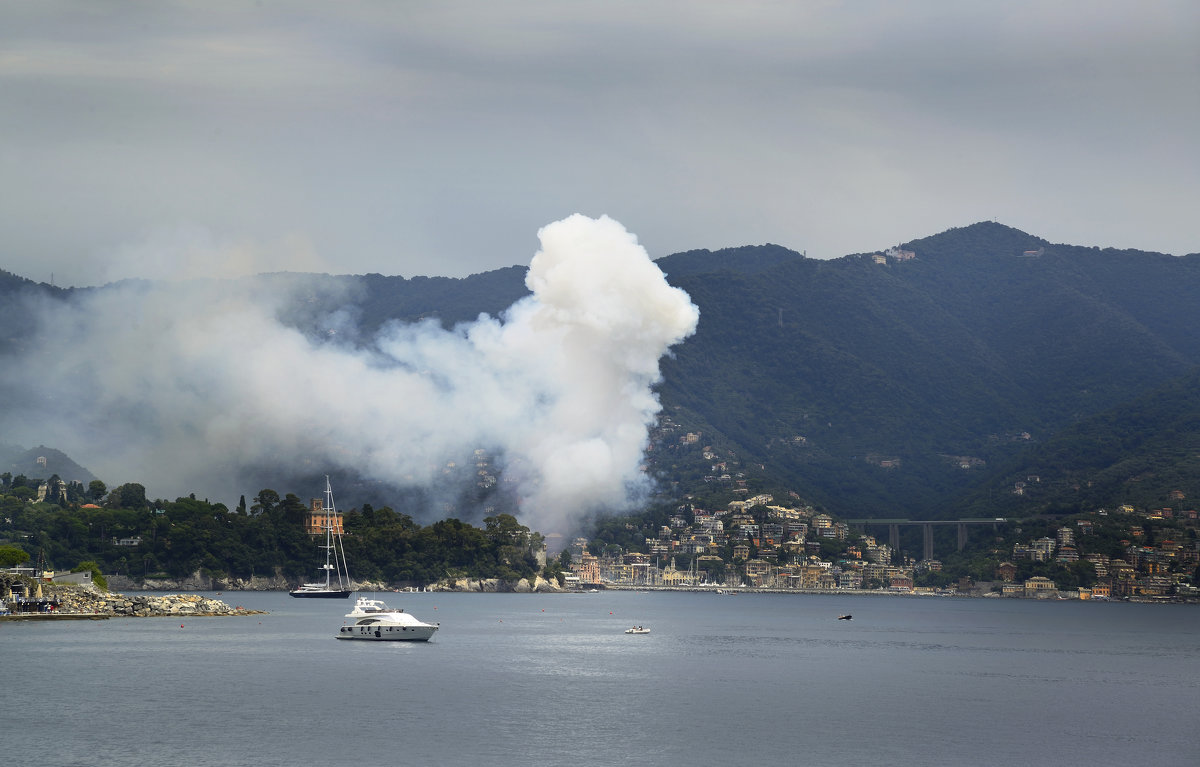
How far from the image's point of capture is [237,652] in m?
105

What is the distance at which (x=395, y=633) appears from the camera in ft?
399

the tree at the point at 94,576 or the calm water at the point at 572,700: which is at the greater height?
the tree at the point at 94,576

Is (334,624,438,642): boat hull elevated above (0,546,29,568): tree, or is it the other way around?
(0,546,29,568): tree

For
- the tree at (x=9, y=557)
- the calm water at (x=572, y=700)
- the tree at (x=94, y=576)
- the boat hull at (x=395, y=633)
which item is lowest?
the calm water at (x=572, y=700)

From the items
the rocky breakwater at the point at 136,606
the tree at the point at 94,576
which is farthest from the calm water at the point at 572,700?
the tree at the point at 94,576

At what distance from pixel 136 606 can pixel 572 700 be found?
299ft

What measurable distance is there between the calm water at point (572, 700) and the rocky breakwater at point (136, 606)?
9.86m

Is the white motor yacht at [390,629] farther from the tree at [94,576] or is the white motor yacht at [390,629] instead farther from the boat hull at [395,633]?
the tree at [94,576]

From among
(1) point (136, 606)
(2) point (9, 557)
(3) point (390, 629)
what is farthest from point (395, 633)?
(2) point (9, 557)

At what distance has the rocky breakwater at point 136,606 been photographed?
145625 mm

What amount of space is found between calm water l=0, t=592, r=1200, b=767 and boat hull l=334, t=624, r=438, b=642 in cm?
239

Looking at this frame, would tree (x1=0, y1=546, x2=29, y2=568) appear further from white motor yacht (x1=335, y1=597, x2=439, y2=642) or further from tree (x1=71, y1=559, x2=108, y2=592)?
white motor yacht (x1=335, y1=597, x2=439, y2=642)

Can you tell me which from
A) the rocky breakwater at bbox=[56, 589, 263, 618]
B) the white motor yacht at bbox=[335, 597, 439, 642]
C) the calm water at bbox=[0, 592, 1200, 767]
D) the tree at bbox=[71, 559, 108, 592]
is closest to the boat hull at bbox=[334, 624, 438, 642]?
the white motor yacht at bbox=[335, 597, 439, 642]

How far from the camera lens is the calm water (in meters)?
60.7
